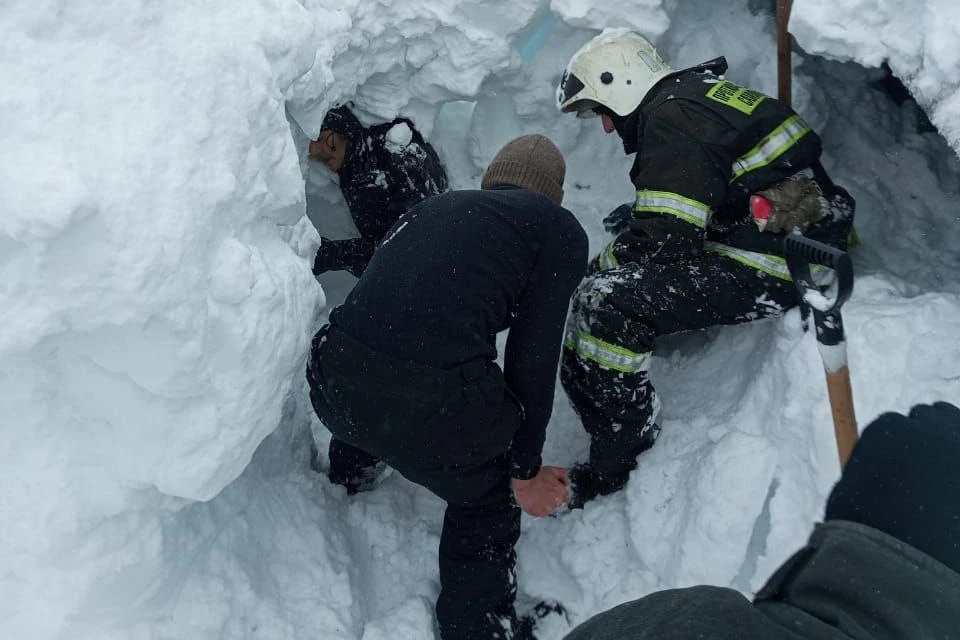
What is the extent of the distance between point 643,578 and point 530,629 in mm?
401

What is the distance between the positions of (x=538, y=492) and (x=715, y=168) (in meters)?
1.21

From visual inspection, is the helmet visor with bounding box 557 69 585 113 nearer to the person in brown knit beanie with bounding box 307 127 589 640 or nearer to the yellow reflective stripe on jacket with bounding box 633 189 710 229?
the yellow reflective stripe on jacket with bounding box 633 189 710 229

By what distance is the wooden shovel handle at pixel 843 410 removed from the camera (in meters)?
1.78

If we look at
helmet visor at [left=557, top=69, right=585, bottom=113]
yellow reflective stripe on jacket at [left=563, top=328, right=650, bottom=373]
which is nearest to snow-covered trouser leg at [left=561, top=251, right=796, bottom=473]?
yellow reflective stripe on jacket at [left=563, top=328, right=650, bottom=373]

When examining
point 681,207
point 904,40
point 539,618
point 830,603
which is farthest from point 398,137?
point 830,603

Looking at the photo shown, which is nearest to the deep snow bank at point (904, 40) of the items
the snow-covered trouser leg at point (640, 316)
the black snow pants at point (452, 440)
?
the snow-covered trouser leg at point (640, 316)

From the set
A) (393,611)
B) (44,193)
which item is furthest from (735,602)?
(393,611)

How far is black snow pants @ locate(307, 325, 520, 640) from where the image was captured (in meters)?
1.85

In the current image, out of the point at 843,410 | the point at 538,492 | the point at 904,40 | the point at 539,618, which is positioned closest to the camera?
the point at 843,410

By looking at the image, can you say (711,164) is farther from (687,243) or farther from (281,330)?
(281,330)

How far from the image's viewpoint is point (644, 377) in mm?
2418

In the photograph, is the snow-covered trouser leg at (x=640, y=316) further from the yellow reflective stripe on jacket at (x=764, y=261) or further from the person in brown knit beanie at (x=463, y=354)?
the person in brown knit beanie at (x=463, y=354)

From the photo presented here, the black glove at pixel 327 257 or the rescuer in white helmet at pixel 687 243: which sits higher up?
the rescuer in white helmet at pixel 687 243

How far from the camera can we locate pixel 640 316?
7.81ft
